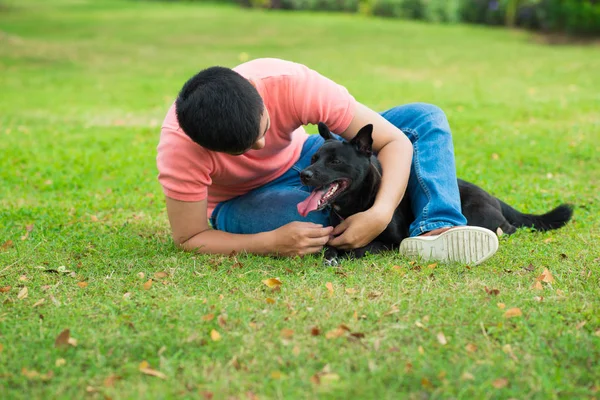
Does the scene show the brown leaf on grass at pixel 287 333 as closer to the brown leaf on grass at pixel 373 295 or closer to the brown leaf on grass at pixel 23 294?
the brown leaf on grass at pixel 373 295

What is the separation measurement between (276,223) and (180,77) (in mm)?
10825

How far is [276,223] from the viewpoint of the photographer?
445cm

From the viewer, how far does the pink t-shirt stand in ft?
12.9

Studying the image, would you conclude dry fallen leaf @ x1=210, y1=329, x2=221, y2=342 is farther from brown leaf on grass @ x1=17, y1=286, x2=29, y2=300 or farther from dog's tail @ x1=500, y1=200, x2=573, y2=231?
dog's tail @ x1=500, y1=200, x2=573, y2=231

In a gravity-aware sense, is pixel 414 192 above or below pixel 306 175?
below

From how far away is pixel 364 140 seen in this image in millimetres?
4125

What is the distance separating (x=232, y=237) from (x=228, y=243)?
0.05m

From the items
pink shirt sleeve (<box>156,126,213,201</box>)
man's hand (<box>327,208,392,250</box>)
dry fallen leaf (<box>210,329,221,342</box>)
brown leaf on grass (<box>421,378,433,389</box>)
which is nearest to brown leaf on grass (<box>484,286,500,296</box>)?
man's hand (<box>327,208,392,250</box>)

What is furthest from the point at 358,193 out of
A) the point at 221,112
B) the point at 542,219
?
the point at 542,219

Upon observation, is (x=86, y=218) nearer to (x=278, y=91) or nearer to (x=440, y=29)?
(x=278, y=91)

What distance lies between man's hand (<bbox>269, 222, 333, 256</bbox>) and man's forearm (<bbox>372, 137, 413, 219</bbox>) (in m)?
0.38

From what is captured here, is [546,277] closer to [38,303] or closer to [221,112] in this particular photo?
[221,112]

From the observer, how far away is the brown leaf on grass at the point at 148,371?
2.90 metres

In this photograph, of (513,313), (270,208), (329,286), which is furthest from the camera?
(270,208)
